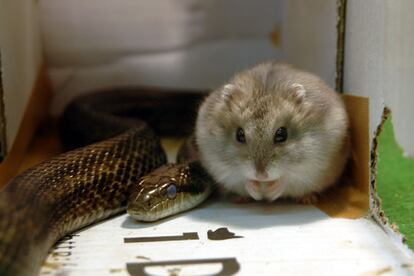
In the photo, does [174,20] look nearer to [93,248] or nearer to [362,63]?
[362,63]

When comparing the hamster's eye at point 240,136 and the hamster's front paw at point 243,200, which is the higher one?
the hamster's eye at point 240,136

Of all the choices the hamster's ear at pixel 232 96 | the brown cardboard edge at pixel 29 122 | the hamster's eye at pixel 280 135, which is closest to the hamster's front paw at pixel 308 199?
the hamster's eye at pixel 280 135

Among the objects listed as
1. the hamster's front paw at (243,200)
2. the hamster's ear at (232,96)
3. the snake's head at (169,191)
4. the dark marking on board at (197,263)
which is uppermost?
the hamster's ear at (232,96)

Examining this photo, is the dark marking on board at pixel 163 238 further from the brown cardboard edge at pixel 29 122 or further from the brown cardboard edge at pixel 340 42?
the brown cardboard edge at pixel 340 42

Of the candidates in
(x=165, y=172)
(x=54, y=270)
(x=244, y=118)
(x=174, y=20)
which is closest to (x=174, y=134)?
(x=174, y=20)

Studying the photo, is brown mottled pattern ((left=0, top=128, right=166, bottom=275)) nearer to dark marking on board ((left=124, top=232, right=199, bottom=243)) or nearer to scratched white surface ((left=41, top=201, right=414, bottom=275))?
scratched white surface ((left=41, top=201, right=414, bottom=275))

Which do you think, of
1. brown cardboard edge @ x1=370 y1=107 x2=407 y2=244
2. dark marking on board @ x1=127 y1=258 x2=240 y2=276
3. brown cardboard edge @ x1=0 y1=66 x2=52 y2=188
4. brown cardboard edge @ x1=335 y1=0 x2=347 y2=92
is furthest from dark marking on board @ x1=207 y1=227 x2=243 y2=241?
brown cardboard edge @ x1=0 y1=66 x2=52 y2=188

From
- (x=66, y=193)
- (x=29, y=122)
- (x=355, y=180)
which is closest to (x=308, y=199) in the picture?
(x=355, y=180)

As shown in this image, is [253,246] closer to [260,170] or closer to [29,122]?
[260,170]
